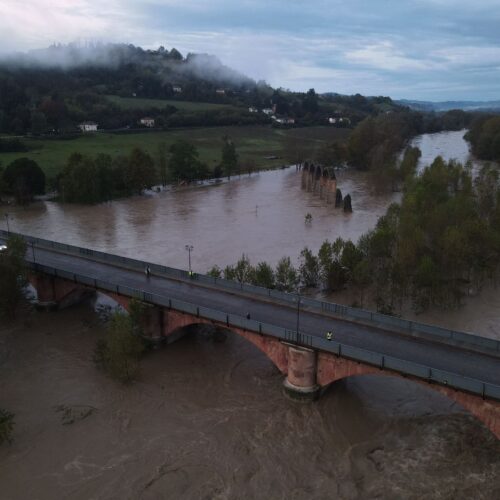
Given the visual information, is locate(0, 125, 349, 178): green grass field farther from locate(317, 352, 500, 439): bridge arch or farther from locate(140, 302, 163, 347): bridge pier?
locate(317, 352, 500, 439): bridge arch

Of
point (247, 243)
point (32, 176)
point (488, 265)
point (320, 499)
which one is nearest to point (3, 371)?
point (320, 499)

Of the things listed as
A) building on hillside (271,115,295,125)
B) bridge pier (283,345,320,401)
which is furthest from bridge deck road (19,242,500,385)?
building on hillside (271,115,295,125)

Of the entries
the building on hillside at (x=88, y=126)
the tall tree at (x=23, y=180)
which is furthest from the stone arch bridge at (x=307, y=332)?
the building on hillside at (x=88, y=126)

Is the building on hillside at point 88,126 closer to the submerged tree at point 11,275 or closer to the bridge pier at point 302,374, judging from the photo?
the submerged tree at point 11,275

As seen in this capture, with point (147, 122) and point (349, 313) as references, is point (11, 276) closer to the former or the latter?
point (349, 313)

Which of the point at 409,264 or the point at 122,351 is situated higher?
the point at 409,264

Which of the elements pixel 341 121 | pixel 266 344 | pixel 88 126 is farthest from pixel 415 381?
pixel 341 121

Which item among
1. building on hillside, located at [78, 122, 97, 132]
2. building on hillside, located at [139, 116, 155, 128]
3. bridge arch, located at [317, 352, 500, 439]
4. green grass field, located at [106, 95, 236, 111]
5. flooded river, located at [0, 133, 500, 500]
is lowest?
flooded river, located at [0, 133, 500, 500]
